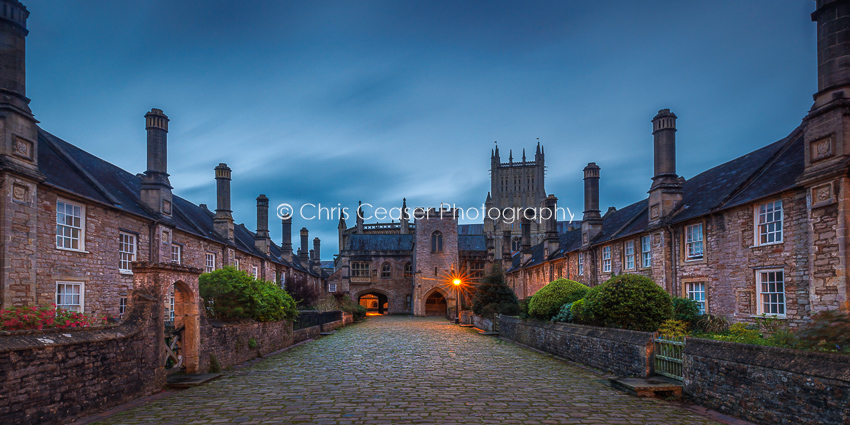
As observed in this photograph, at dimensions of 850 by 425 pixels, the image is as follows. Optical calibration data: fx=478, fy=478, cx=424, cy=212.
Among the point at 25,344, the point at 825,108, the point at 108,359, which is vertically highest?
the point at 825,108

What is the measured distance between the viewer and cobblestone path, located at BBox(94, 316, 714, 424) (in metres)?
7.38

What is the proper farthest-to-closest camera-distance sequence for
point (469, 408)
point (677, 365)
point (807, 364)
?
point (677, 365)
point (469, 408)
point (807, 364)

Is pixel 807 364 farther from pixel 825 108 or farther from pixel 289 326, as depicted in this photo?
pixel 289 326

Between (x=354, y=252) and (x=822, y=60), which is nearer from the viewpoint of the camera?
(x=822, y=60)

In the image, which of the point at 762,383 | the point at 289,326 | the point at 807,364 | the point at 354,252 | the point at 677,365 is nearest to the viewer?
the point at 807,364

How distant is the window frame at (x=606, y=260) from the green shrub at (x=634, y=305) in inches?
472

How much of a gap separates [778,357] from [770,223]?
9.20 metres

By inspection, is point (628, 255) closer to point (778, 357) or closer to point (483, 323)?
point (483, 323)

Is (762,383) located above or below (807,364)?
below

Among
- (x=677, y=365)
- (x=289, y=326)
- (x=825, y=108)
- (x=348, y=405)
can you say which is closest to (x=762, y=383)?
(x=677, y=365)

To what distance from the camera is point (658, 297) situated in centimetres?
1248

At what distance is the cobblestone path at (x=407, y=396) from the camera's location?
738 cm

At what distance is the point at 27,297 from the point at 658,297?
16.7 metres

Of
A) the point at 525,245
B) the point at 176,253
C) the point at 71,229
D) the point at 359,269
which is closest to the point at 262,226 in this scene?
the point at 176,253
